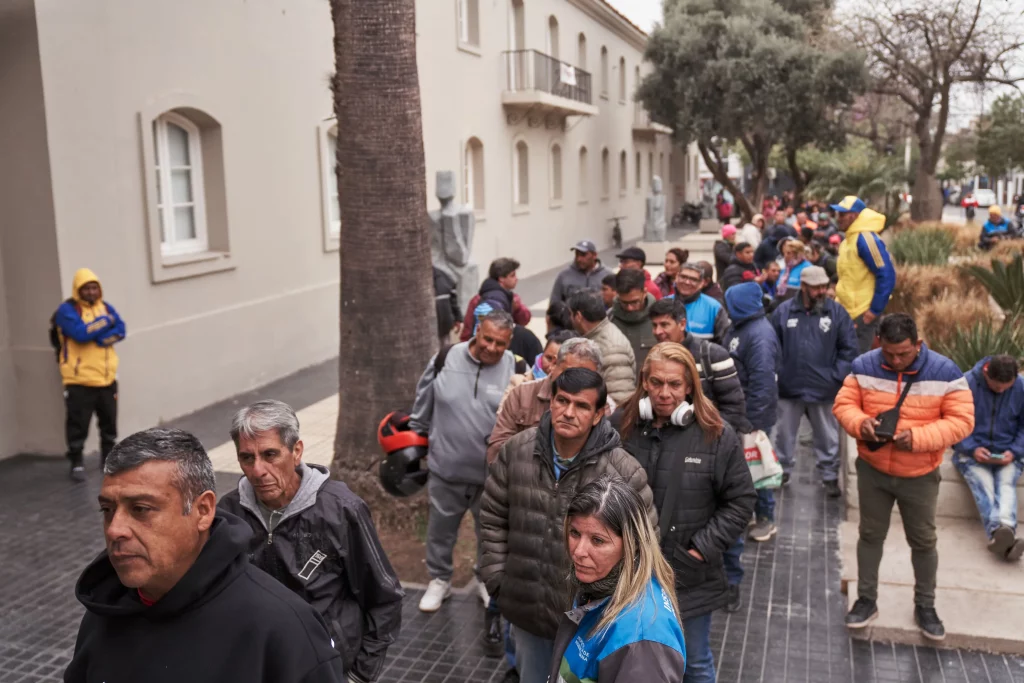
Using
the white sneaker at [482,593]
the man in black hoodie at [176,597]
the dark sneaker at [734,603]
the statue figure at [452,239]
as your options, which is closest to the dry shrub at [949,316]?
the dark sneaker at [734,603]

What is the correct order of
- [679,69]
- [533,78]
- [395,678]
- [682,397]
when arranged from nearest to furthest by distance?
[682,397] < [395,678] < [533,78] < [679,69]

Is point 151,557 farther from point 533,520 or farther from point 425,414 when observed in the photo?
point 425,414

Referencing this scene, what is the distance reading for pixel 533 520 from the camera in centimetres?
383

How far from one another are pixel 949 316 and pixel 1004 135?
2149 centimetres

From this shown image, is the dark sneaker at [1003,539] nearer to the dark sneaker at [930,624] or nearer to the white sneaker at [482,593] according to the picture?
the dark sneaker at [930,624]

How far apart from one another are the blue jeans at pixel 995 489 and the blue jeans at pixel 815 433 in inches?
53.9

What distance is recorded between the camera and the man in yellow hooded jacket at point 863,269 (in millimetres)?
8781

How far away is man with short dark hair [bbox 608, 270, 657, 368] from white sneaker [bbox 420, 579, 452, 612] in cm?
189

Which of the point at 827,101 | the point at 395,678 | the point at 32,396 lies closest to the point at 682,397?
the point at 395,678

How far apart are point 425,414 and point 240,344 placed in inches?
263

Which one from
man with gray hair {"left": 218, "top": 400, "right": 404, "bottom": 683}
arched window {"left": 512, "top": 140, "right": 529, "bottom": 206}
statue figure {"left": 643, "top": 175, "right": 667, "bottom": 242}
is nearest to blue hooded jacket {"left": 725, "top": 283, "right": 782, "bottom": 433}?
man with gray hair {"left": 218, "top": 400, "right": 404, "bottom": 683}

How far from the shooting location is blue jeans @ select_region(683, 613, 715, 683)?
166 inches

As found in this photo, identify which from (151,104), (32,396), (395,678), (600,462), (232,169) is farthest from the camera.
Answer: (232,169)

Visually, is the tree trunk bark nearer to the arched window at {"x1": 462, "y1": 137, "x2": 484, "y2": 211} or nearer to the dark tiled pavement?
the dark tiled pavement
